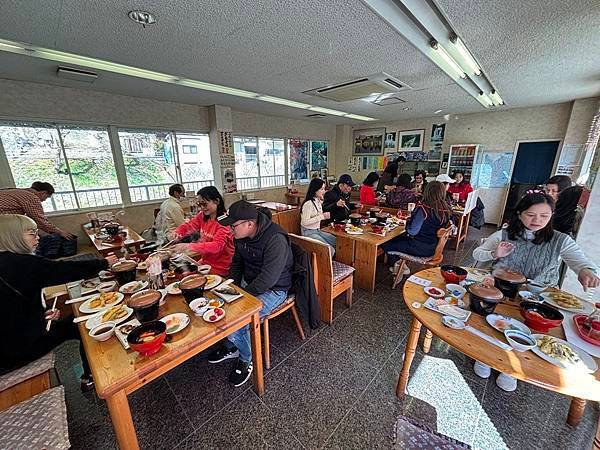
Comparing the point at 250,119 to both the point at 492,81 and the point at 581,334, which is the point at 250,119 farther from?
the point at 581,334

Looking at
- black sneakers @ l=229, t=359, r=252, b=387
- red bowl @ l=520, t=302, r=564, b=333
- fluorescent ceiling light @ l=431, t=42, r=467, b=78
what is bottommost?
black sneakers @ l=229, t=359, r=252, b=387

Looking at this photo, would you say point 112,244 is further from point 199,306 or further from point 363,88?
point 363,88

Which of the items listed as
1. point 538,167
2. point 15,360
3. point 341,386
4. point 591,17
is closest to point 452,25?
point 591,17

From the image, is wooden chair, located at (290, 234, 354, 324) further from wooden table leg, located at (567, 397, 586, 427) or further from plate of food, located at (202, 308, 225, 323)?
wooden table leg, located at (567, 397, 586, 427)

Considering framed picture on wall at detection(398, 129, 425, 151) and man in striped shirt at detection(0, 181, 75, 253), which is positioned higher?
framed picture on wall at detection(398, 129, 425, 151)

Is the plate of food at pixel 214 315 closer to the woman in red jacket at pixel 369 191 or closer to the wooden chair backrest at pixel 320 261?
the wooden chair backrest at pixel 320 261

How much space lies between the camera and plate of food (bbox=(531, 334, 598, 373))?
2.85ft

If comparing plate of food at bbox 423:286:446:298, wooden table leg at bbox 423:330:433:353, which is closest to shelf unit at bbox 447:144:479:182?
wooden table leg at bbox 423:330:433:353

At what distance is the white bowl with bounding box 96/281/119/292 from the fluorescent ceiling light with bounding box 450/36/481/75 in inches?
130

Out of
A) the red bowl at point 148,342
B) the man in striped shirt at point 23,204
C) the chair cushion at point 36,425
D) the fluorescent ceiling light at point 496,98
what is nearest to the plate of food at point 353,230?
the red bowl at point 148,342

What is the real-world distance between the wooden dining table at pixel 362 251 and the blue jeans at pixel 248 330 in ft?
3.96

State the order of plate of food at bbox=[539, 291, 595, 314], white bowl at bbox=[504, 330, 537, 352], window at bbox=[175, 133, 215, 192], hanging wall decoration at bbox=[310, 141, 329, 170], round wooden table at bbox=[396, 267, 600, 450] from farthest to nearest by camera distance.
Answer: hanging wall decoration at bbox=[310, 141, 329, 170] < window at bbox=[175, 133, 215, 192] < plate of food at bbox=[539, 291, 595, 314] < white bowl at bbox=[504, 330, 537, 352] < round wooden table at bbox=[396, 267, 600, 450]

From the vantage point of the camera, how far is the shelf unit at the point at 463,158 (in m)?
5.46

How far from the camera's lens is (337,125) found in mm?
7656
